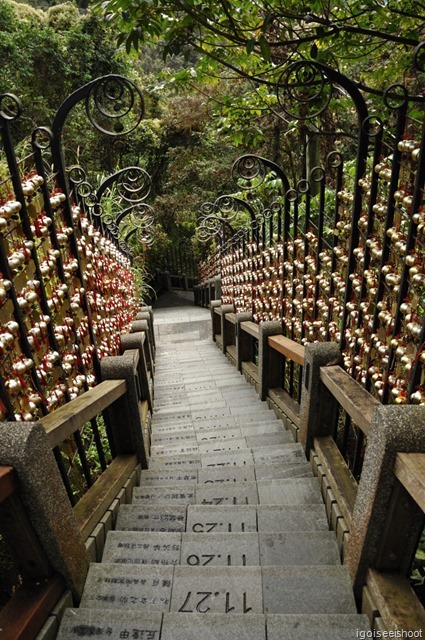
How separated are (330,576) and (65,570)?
3.72ft

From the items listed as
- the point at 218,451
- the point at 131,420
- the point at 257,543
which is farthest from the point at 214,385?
the point at 257,543

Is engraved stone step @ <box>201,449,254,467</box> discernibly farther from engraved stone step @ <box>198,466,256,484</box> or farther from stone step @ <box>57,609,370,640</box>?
stone step @ <box>57,609,370,640</box>

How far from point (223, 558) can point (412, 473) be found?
1140mm

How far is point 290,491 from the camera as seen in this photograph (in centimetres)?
260

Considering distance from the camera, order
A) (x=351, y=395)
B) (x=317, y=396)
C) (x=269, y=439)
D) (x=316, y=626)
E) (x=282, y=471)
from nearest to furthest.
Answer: (x=316, y=626), (x=351, y=395), (x=317, y=396), (x=282, y=471), (x=269, y=439)

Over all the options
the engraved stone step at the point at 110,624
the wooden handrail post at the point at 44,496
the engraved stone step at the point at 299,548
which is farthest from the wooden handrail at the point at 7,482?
the engraved stone step at the point at 299,548

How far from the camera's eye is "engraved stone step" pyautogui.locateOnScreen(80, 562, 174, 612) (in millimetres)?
1774

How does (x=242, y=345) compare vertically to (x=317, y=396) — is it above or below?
below

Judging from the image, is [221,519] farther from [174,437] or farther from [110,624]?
[174,437]

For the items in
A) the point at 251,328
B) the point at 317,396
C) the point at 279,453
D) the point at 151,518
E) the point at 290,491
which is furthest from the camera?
the point at 251,328

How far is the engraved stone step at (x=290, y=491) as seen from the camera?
8.25ft

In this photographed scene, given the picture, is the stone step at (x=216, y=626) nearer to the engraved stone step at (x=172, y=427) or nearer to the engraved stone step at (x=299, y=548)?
the engraved stone step at (x=299, y=548)

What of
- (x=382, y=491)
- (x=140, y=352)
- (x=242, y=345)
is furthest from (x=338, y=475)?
(x=242, y=345)

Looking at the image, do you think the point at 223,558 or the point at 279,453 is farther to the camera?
the point at 279,453
